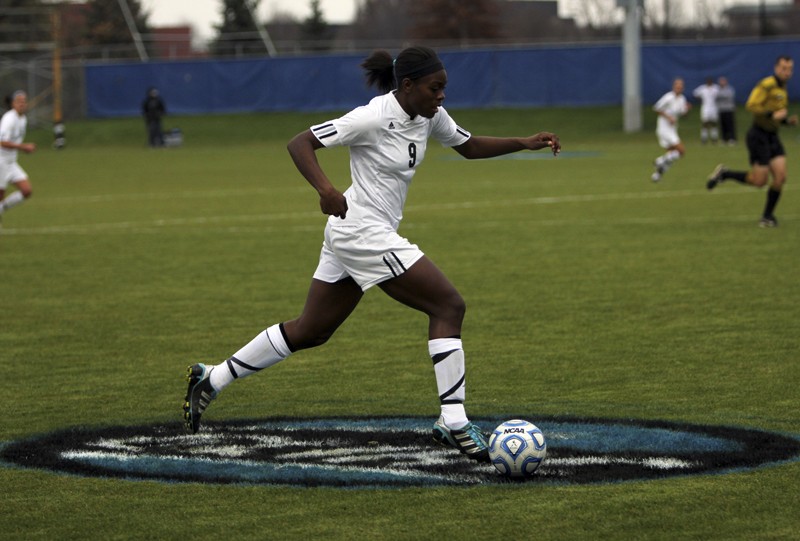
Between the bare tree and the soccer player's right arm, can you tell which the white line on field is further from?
the bare tree

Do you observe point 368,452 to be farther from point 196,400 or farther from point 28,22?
point 28,22

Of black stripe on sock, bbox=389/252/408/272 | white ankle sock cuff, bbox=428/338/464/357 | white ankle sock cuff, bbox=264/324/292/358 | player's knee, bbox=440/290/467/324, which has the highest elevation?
black stripe on sock, bbox=389/252/408/272

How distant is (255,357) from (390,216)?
45.3 inches

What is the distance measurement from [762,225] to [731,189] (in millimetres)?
7744

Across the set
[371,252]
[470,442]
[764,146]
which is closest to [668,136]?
[764,146]

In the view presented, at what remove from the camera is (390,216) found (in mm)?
7207

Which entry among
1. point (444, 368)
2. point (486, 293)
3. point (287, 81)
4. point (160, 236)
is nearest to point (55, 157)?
point (287, 81)

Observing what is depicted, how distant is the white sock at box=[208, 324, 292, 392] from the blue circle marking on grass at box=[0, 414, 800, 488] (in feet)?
1.05

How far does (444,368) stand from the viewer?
698cm

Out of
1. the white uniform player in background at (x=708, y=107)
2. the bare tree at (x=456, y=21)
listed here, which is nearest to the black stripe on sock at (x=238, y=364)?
the white uniform player in background at (x=708, y=107)

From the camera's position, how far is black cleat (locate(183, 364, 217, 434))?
25.1ft

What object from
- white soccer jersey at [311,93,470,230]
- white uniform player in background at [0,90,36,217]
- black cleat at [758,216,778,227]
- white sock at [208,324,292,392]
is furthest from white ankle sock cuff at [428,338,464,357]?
white uniform player in background at [0,90,36,217]

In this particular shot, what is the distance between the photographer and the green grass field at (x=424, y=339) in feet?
19.5

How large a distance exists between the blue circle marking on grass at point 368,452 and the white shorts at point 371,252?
912mm
